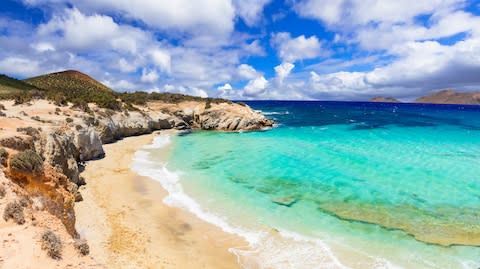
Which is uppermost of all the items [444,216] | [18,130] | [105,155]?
[18,130]

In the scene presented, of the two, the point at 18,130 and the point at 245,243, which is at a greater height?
the point at 18,130

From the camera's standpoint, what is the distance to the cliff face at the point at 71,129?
13734 millimetres

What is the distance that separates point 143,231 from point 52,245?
6.65 metres

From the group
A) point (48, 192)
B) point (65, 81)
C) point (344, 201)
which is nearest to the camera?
point (48, 192)

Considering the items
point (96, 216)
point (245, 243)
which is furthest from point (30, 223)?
point (245, 243)

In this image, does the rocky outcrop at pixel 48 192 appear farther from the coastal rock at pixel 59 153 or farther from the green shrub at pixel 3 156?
the coastal rock at pixel 59 153

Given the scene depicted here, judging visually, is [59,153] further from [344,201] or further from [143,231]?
[344,201]

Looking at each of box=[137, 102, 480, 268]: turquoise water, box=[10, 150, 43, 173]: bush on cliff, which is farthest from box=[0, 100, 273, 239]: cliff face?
box=[137, 102, 480, 268]: turquoise water

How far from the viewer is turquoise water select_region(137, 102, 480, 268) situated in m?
14.3

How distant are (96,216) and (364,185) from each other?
19.1m

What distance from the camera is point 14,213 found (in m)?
10.5

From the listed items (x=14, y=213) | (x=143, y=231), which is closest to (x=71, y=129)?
(x=143, y=231)

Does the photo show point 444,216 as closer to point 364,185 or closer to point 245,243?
point 364,185

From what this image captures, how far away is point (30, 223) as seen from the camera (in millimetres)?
10594
